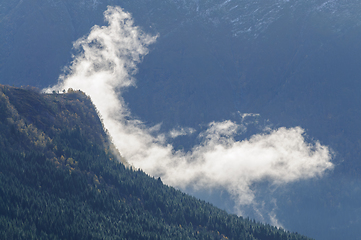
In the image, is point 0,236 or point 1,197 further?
point 1,197

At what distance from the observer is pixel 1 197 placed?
196500 millimetres

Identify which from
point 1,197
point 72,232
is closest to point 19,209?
point 1,197

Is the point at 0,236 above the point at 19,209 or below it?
below

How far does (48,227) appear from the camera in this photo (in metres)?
196

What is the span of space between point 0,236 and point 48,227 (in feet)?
94.9

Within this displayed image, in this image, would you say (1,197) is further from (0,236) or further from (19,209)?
(0,236)

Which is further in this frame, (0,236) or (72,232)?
(72,232)

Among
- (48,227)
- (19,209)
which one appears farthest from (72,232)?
(19,209)

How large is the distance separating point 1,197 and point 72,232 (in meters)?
33.8

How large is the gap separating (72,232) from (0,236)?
35.9m

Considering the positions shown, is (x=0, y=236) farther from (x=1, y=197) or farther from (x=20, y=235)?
(x=1, y=197)

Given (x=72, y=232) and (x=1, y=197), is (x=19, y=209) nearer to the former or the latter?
(x=1, y=197)

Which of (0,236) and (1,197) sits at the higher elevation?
(1,197)

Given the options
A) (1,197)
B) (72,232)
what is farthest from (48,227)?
(1,197)
